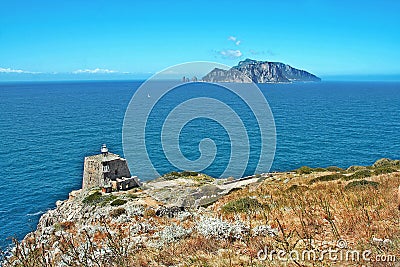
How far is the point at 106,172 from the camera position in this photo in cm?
4484

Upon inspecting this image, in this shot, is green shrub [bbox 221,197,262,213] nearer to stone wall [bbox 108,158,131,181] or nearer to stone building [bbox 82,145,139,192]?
stone building [bbox 82,145,139,192]

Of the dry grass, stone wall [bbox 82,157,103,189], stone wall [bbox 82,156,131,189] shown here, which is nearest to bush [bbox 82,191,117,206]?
stone wall [bbox 82,156,131,189]

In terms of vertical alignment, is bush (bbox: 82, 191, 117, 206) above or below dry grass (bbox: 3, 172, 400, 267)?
below

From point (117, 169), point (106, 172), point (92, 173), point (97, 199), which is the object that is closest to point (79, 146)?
point (92, 173)

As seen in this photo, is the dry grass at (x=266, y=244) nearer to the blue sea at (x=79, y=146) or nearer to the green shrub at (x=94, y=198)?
the green shrub at (x=94, y=198)

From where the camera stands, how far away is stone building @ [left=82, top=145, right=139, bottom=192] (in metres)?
43.6

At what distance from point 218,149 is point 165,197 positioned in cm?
5389

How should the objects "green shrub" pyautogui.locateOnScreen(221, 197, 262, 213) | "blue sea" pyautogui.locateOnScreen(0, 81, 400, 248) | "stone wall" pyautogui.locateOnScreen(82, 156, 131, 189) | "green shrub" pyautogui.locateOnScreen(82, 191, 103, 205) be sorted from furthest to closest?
"blue sea" pyautogui.locateOnScreen(0, 81, 400, 248)
"stone wall" pyautogui.locateOnScreen(82, 156, 131, 189)
"green shrub" pyautogui.locateOnScreen(82, 191, 103, 205)
"green shrub" pyautogui.locateOnScreen(221, 197, 262, 213)

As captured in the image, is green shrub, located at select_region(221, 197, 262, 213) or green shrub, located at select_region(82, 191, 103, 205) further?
green shrub, located at select_region(82, 191, 103, 205)

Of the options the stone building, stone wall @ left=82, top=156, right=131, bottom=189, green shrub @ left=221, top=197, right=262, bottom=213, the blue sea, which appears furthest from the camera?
the blue sea

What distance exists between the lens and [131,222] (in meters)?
16.8

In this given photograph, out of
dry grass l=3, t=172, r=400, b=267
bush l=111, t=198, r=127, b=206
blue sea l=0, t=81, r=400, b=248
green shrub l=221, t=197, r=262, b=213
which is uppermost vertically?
dry grass l=3, t=172, r=400, b=267

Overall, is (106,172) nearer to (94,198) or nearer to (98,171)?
(98,171)

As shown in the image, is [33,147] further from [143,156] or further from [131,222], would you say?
[131,222]
